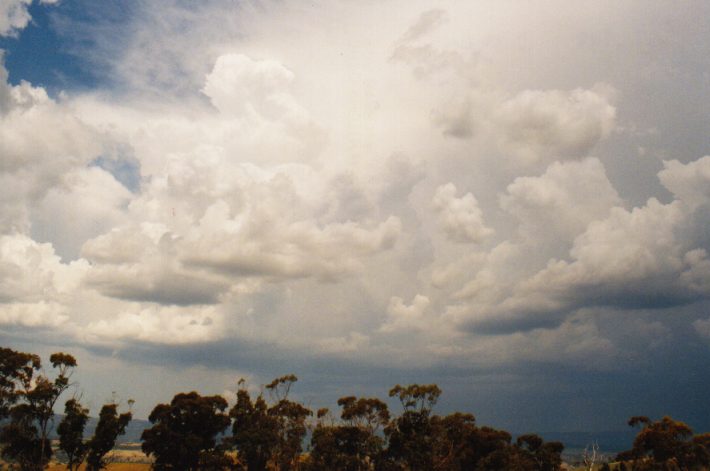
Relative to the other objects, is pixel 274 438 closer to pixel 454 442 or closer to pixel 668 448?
pixel 454 442

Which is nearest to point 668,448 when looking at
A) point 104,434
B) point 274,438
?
point 274,438

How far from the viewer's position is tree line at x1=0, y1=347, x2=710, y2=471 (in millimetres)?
69688

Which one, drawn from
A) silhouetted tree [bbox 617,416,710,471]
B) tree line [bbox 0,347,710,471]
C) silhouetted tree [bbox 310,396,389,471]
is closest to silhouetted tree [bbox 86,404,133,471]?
tree line [bbox 0,347,710,471]

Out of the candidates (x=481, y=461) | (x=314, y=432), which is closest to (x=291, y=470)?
(x=314, y=432)

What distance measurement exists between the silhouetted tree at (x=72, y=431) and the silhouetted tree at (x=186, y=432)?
26.5 feet

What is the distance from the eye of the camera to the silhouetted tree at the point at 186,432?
72.8 meters

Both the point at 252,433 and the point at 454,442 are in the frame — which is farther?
the point at 454,442

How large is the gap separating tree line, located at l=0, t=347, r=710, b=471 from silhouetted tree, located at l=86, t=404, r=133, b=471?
132mm

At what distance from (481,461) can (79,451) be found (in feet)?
177

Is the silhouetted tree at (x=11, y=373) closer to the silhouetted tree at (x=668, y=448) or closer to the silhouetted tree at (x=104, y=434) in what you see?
the silhouetted tree at (x=104, y=434)

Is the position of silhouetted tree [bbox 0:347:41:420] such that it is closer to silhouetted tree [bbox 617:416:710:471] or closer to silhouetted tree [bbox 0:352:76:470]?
silhouetted tree [bbox 0:352:76:470]

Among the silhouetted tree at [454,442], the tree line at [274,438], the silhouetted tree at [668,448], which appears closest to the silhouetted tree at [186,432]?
the tree line at [274,438]

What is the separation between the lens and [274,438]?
251 ft

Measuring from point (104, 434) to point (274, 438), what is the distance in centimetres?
2276
